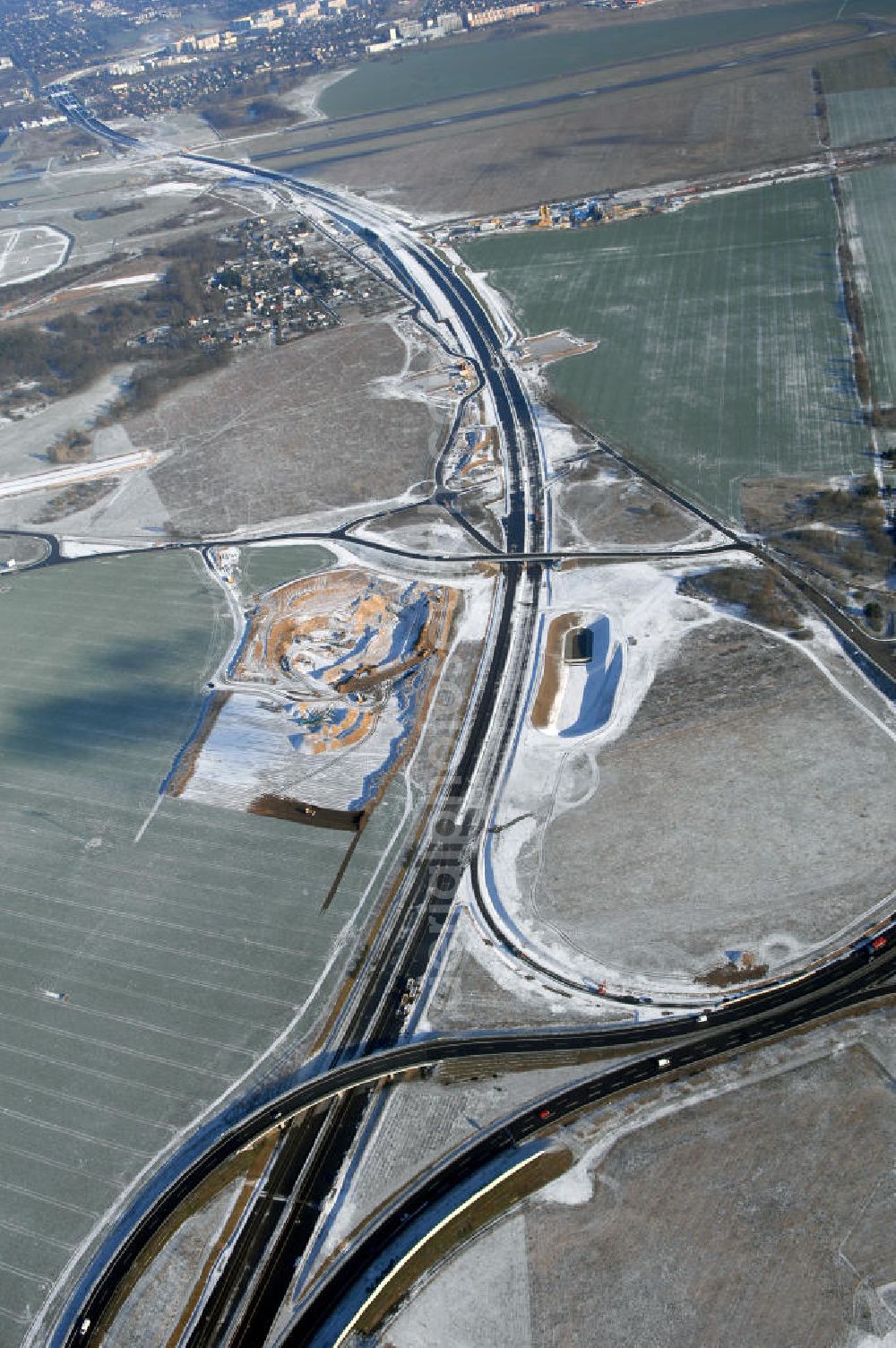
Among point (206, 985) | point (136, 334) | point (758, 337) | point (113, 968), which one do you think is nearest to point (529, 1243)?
point (206, 985)

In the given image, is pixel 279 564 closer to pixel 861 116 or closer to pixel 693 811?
pixel 693 811

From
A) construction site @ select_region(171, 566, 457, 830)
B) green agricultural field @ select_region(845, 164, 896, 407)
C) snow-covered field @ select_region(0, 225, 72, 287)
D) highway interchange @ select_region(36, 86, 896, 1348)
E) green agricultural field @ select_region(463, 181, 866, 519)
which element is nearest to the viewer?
highway interchange @ select_region(36, 86, 896, 1348)

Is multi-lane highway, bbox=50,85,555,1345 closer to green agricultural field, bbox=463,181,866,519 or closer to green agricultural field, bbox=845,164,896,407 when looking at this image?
green agricultural field, bbox=463,181,866,519

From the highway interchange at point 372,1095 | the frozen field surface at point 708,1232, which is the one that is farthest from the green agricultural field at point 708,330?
the frozen field surface at point 708,1232

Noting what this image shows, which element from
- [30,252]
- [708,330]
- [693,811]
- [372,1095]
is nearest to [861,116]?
[708,330]

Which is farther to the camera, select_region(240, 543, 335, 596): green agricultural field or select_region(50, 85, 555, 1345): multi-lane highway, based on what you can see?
select_region(240, 543, 335, 596): green agricultural field

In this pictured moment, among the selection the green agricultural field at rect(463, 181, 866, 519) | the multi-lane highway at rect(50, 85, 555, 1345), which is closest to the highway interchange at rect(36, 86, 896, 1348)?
the multi-lane highway at rect(50, 85, 555, 1345)
